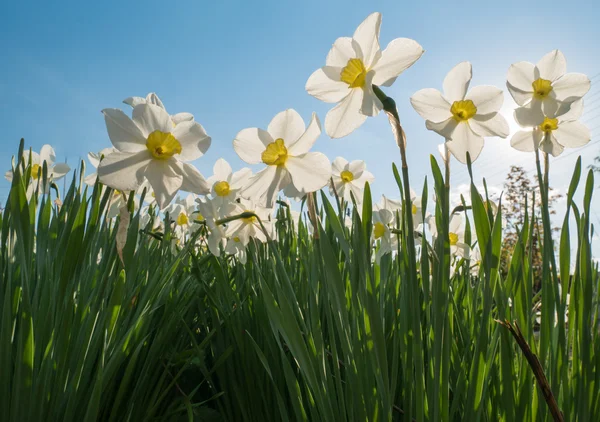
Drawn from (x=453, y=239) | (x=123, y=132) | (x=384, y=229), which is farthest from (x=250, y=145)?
(x=453, y=239)

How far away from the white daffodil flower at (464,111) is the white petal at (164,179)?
54cm

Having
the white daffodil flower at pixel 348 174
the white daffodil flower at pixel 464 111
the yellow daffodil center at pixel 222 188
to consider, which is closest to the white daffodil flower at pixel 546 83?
the white daffodil flower at pixel 464 111

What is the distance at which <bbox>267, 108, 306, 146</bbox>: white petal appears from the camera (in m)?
1.10

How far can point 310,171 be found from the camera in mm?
1049

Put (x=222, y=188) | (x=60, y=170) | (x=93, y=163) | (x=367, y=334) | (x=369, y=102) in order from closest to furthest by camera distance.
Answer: (x=369, y=102)
(x=367, y=334)
(x=93, y=163)
(x=222, y=188)
(x=60, y=170)

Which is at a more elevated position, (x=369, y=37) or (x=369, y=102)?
(x=369, y=37)

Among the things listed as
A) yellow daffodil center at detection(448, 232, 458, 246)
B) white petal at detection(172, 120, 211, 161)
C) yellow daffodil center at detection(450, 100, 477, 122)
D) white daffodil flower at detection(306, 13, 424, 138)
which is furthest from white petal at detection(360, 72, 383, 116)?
yellow daffodil center at detection(448, 232, 458, 246)

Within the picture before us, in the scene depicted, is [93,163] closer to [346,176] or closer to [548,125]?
[346,176]

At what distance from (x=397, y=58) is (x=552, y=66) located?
1.54 feet

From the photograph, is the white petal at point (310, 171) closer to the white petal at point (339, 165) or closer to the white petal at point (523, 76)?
the white petal at point (523, 76)

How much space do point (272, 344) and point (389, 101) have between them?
827 millimetres

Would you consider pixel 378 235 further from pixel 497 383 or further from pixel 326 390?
pixel 326 390

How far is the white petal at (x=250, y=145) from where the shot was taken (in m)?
1.12

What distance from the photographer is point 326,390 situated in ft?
3.15
